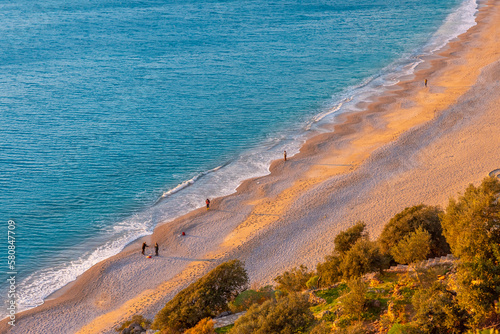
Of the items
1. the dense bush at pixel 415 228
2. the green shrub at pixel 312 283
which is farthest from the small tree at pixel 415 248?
the green shrub at pixel 312 283

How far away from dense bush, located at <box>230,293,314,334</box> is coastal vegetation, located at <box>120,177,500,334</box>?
A: 44mm

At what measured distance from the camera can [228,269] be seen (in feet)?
87.2

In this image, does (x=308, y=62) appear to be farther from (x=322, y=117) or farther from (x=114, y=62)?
(x=114, y=62)

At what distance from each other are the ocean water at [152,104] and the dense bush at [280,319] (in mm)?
18671

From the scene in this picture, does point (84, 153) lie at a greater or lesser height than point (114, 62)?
lesser

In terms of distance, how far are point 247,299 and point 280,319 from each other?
5921 millimetres

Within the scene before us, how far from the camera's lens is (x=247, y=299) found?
2519 centimetres

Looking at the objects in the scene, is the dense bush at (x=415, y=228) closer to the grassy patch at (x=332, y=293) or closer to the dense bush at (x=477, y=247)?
the dense bush at (x=477, y=247)

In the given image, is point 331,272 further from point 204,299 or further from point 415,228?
point 204,299

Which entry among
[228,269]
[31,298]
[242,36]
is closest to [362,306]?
[228,269]

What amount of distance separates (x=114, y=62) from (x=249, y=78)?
27.0 metres

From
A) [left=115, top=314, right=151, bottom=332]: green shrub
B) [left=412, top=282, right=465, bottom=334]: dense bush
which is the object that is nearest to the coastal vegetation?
[left=412, top=282, right=465, bottom=334]: dense bush

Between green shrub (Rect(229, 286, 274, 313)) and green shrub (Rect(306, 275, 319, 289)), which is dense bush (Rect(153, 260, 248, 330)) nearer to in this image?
green shrub (Rect(229, 286, 274, 313))

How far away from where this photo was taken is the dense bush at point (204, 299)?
24.4m
